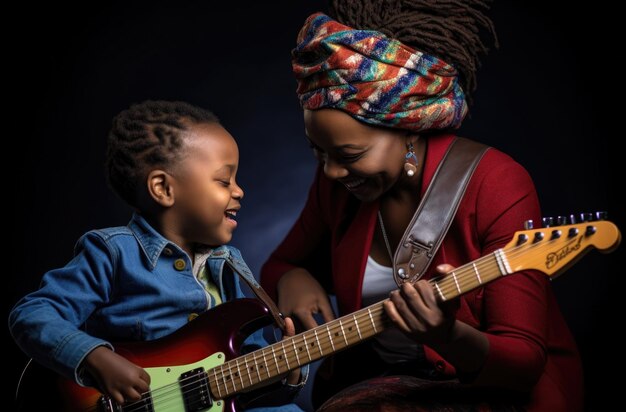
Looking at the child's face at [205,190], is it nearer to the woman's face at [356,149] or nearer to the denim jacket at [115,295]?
the denim jacket at [115,295]

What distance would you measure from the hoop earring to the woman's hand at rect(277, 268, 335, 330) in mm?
465

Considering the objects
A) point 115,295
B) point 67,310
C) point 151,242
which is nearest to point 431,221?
point 151,242

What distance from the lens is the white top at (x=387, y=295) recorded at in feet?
7.80

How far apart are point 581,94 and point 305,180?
1.21m

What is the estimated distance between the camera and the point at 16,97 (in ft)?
12.0

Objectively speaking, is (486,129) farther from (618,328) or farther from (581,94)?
(618,328)

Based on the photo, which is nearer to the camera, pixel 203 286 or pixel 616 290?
pixel 203 286

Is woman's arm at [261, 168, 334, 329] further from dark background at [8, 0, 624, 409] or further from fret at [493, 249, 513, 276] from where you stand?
dark background at [8, 0, 624, 409]

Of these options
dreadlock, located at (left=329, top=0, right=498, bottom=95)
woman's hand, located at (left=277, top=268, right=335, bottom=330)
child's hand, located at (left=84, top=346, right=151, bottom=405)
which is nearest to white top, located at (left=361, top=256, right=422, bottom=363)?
woman's hand, located at (left=277, top=268, right=335, bottom=330)

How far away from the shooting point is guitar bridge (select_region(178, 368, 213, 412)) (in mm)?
2096

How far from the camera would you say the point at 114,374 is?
80.7 inches

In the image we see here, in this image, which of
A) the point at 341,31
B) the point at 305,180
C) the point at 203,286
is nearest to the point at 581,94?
the point at 305,180

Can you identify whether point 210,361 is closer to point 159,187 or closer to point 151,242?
point 151,242

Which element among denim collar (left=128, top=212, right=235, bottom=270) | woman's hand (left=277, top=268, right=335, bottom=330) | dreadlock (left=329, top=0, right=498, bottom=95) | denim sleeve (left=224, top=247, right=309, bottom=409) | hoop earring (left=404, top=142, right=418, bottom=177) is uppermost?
dreadlock (left=329, top=0, right=498, bottom=95)
